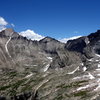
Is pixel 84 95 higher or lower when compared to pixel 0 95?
lower

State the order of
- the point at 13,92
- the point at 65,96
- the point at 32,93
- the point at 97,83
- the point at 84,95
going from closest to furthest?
the point at 84,95 < the point at 65,96 < the point at 97,83 < the point at 32,93 < the point at 13,92

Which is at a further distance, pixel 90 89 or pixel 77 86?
pixel 77 86

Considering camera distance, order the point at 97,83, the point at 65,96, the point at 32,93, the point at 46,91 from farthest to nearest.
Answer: the point at 32,93, the point at 46,91, the point at 97,83, the point at 65,96

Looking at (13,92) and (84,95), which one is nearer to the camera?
(84,95)

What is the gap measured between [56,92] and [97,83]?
2682cm

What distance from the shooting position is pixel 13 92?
17062cm

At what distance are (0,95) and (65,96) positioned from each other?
71634 millimetres

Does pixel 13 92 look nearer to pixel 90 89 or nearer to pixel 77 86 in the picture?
pixel 77 86

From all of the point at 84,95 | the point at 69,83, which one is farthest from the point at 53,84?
the point at 84,95

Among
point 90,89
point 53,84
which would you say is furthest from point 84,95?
point 53,84

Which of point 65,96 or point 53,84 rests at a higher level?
point 53,84

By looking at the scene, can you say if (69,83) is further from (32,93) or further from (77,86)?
(32,93)

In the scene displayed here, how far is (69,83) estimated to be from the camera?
152500mm

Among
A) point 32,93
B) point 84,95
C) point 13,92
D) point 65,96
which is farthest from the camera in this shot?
point 13,92
